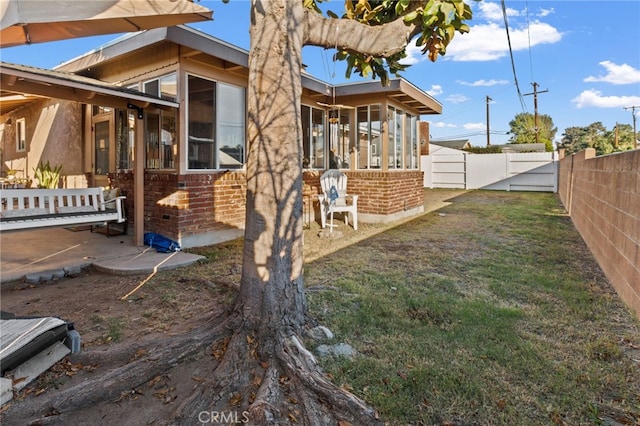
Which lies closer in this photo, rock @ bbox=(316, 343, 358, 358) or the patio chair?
Answer: rock @ bbox=(316, 343, 358, 358)

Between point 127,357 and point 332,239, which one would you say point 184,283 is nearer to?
point 127,357

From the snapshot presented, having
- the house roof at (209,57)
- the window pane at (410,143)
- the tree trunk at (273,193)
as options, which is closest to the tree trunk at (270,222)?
the tree trunk at (273,193)

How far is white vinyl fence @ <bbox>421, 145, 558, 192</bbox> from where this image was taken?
18562mm

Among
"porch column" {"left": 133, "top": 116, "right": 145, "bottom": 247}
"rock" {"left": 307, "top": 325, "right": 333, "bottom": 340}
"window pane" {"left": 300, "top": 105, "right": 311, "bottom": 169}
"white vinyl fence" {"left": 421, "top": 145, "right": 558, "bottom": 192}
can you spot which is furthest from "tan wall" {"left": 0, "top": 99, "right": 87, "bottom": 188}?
"white vinyl fence" {"left": 421, "top": 145, "right": 558, "bottom": 192}

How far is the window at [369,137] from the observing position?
914 cm

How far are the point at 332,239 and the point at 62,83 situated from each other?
474cm

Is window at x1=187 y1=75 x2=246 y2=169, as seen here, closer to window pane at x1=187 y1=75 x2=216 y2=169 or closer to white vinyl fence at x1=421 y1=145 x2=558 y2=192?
window pane at x1=187 y1=75 x2=216 y2=169

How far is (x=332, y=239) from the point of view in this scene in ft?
23.2

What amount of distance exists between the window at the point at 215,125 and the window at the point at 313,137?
2.04m

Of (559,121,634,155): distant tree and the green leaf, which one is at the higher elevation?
(559,121,634,155): distant tree

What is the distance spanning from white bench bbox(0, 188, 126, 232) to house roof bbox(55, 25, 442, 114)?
2.43 m

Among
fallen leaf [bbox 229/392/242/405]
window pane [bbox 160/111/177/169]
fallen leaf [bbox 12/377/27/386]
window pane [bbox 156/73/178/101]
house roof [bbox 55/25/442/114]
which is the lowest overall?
fallen leaf [bbox 229/392/242/405]

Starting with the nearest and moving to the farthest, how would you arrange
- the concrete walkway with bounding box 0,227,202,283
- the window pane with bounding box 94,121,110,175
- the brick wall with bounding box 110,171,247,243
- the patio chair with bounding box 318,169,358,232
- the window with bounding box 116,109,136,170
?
1. the concrete walkway with bounding box 0,227,202,283
2. the brick wall with bounding box 110,171,247,243
3. the window with bounding box 116,109,136,170
4. the window pane with bounding box 94,121,110,175
5. the patio chair with bounding box 318,169,358,232

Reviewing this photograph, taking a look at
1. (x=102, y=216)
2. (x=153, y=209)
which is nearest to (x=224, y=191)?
(x=153, y=209)
